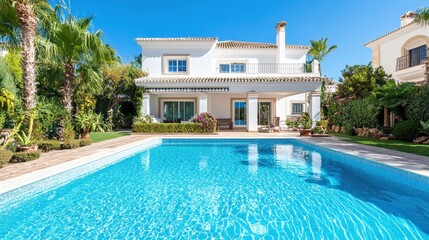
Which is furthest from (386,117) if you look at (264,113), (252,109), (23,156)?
(23,156)

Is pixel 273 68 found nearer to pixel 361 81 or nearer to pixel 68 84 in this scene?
pixel 361 81

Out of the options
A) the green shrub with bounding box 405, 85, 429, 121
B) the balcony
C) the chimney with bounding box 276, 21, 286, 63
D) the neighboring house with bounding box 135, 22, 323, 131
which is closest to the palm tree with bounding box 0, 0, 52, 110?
the neighboring house with bounding box 135, 22, 323, 131

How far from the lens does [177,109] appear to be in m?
28.7

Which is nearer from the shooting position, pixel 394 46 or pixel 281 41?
pixel 281 41

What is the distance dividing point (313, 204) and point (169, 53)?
24.2 meters

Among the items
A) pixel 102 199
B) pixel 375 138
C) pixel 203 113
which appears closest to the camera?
pixel 102 199

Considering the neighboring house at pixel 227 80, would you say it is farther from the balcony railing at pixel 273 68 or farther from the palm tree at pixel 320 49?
the palm tree at pixel 320 49

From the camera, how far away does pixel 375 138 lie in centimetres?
1748

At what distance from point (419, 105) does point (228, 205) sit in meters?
16.9

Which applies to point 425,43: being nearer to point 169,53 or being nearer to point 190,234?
point 169,53

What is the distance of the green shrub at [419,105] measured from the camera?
14.8m

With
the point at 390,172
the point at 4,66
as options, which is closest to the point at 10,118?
the point at 4,66

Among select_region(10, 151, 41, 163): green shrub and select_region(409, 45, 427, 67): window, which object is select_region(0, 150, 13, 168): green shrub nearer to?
select_region(10, 151, 41, 163): green shrub

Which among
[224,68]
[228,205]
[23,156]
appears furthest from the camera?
[224,68]
